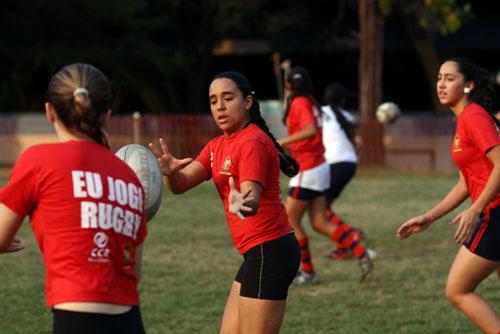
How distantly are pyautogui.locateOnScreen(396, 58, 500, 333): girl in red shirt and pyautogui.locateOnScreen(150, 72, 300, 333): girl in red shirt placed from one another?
44.0 inches

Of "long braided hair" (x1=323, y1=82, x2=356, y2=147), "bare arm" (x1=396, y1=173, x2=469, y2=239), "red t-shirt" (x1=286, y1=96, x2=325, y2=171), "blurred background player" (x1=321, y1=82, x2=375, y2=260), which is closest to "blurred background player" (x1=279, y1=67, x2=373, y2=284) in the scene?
"red t-shirt" (x1=286, y1=96, x2=325, y2=171)

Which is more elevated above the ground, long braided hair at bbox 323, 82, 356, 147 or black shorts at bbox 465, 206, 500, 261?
long braided hair at bbox 323, 82, 356, 147

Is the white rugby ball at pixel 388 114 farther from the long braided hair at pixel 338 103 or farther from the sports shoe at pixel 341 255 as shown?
the sports shoe at pixel 341 255

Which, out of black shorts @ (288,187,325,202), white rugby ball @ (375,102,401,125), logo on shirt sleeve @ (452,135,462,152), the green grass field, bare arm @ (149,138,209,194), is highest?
white rugby ball @ (375,102,401,125)

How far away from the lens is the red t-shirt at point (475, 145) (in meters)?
6.21

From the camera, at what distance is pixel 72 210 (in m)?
3.94

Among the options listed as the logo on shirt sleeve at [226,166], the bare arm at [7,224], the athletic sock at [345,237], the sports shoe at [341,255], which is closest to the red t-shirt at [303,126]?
the athletic sock at [345,237]

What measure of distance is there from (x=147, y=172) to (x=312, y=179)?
18.9ft

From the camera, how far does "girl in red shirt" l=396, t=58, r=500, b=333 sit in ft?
20.1

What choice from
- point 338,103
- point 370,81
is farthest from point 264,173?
point 370,81

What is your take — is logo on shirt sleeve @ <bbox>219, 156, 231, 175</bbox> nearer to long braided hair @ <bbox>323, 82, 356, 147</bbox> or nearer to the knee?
the knee

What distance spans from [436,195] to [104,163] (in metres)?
15.9

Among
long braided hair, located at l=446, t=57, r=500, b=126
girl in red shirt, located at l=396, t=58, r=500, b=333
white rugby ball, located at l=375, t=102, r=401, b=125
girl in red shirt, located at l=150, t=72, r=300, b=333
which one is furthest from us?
white rugby ball, located at l=375, t=102, r=401, b=125

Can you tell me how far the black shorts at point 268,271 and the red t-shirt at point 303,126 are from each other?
4.78 meters
